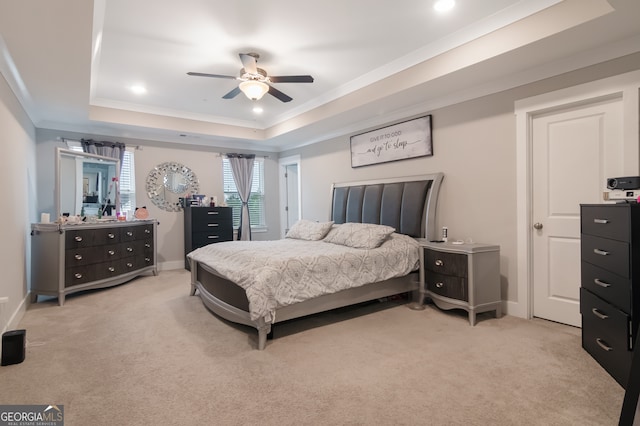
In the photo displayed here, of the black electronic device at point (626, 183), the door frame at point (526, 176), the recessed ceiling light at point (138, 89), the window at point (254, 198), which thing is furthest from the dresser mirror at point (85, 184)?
the black electronic device at point (626, 183)

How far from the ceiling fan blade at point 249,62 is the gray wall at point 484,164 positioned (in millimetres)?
2234

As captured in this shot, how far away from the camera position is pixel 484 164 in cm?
366

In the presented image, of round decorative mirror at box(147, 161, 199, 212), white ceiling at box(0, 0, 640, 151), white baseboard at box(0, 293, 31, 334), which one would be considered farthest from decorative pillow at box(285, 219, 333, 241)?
white baseboard at box(0, 293, 31, 334)

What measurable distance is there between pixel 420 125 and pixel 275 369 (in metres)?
3.40

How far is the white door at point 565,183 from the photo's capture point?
283 centimetres

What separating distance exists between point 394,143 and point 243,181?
3468 millimetres

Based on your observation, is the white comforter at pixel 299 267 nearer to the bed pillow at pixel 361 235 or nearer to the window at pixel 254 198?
the bed pillow at pixel 361 235

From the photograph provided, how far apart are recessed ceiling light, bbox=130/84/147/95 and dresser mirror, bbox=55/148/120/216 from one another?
1140 mm

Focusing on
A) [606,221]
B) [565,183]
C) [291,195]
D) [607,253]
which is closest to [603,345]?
[607,253]

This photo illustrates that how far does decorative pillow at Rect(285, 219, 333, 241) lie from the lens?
443 centimetres

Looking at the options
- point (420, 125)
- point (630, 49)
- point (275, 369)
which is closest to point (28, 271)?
point (275, 369)

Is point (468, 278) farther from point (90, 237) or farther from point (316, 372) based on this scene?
point (90, 237)

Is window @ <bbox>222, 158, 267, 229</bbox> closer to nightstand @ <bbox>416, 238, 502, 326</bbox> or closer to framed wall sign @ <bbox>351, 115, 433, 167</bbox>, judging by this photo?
framed wall sign @ <bbox>351, 115, 433, 167</bbox>

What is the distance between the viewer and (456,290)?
130 inches
